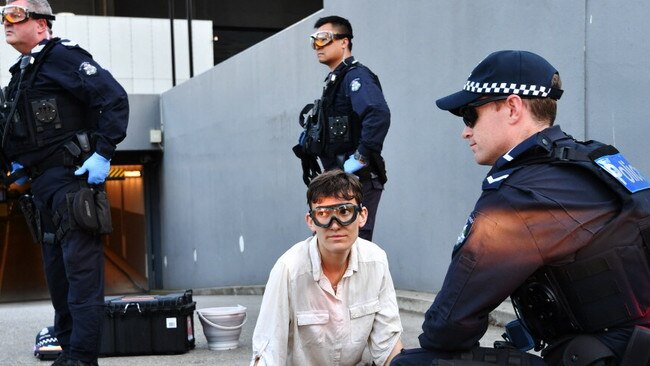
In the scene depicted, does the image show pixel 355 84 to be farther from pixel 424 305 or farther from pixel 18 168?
pixel 424 305

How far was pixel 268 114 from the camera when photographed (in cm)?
1042

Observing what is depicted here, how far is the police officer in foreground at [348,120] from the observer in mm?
4711

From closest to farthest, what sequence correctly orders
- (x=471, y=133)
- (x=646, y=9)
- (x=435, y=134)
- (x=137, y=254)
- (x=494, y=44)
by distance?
(x=471, y=133)
(x=646, y=9)
(x=494, y=44)
(x=435, y=134)
(x=137, y=254)

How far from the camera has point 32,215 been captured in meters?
4.34

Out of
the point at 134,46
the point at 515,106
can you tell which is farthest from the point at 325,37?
the point at 134,46

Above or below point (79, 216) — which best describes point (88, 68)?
above

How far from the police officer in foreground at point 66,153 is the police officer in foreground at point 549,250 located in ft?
7.09

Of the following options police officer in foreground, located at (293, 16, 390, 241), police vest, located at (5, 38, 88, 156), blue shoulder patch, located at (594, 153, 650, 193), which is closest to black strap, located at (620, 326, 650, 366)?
blue shoulder patch, located at (594, 153, 650, 193)

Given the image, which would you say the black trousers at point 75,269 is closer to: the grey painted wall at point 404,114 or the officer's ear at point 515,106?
the officer's ear at point 515,106

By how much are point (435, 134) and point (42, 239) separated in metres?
3.42

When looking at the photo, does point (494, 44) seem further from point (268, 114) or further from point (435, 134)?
point (268, 114)

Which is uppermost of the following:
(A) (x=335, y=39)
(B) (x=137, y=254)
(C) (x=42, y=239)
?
(A) (x=335, y=39)

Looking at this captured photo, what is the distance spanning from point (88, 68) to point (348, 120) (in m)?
1.50

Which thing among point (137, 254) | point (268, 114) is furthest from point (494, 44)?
point (137, 254)
